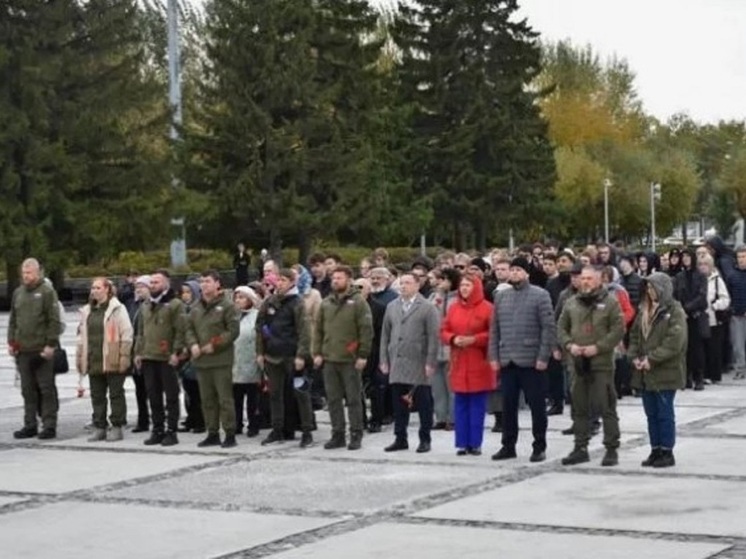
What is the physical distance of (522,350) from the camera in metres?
14.5

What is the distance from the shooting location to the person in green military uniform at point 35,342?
1722 cm

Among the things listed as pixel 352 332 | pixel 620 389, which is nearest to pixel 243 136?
pixel 620 389

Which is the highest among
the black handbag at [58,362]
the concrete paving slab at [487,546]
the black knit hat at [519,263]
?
the black knit hat at [519,263]

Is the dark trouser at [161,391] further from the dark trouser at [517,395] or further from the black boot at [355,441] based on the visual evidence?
the dark trouser at [517,395]

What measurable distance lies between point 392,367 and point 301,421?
1.10m

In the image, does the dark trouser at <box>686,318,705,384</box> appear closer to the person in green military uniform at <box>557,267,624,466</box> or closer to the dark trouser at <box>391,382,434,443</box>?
the dark trouser at <box>391,382,434,443</box>

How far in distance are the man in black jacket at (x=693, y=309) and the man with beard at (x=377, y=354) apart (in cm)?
540

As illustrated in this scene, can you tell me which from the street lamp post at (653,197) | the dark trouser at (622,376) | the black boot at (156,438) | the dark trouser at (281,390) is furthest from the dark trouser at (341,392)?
the street lamp post at (653,197)

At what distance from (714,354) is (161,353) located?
8396 millimetres

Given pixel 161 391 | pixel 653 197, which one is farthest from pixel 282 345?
pixel 653 197

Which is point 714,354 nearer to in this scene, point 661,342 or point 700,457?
point 700,457

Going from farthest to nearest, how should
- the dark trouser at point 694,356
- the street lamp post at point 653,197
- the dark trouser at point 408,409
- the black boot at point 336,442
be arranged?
1. the street lamp post at point 653,197
2. the dark trouser at point 694,356
3. the black boot at point 336,442
4. the dark trouser at point 408,409

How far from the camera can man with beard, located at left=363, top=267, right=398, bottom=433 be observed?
1686 centimetres

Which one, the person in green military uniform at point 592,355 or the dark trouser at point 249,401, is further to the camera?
the dark trouser at point 249,401
